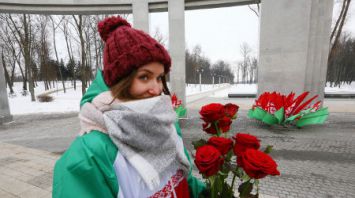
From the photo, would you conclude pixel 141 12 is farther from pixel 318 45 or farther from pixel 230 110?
pixel 230 110

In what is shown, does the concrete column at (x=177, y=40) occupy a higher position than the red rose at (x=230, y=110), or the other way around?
the concrete column at (x=177, y=40)

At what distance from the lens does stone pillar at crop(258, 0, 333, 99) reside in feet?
26.2

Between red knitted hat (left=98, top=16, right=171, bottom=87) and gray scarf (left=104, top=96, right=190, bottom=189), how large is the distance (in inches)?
7.0

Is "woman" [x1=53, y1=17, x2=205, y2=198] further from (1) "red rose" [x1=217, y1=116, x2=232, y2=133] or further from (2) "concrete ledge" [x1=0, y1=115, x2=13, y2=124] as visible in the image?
(2) "concrete ledge" [x1=0, y1=115, x2=13, y2=124]

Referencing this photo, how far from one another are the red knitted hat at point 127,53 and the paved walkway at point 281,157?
10.2ft

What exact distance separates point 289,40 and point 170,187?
8.89m

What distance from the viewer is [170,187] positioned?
1.14 metres

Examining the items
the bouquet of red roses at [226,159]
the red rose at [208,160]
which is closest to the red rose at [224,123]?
the bouquet of red roses at [226,159]

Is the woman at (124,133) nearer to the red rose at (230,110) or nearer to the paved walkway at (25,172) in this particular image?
the red rose at (230,110)

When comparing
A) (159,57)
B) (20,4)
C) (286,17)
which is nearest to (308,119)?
(286,17)

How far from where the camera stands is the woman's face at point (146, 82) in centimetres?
104

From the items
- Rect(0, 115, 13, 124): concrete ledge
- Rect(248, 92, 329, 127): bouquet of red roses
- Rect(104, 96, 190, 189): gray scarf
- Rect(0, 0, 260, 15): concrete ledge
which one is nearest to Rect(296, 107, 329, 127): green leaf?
Rect(248, 92, 329, 127): bouquet of red roses

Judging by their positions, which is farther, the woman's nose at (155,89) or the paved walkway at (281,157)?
the paved walkway at (281,157)

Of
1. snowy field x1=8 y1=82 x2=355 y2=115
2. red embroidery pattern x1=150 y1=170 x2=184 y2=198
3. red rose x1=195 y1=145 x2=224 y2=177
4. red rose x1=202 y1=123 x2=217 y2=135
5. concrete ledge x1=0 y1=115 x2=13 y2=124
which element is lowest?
snowy field x1=8 y1=82 x2=355 y2=115
